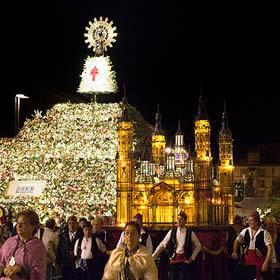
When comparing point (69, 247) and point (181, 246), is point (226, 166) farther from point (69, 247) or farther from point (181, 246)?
point (181, 246)

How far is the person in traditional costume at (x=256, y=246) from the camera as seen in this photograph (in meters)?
12.8

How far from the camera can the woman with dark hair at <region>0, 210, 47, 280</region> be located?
23.9ft

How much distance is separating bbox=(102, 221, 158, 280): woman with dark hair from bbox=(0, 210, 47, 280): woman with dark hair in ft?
2.17

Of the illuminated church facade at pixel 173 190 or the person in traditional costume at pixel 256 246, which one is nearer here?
the person in traditional costume at pixel 256 246

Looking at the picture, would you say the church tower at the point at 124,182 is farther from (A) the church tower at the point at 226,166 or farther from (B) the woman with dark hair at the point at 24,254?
(B) the woman with dark hair at the point at 24,254

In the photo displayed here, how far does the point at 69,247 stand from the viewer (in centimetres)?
1658

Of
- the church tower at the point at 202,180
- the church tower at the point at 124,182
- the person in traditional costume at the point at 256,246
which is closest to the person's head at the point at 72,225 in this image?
the person in traditional costume at the point at 256,246

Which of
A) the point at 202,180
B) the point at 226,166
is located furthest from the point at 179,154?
the point at 202,180

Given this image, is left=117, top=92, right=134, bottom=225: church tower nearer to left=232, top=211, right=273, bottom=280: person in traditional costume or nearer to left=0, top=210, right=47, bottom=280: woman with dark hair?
left=232, top=211, right=273, bottom=280: person in traditional costume

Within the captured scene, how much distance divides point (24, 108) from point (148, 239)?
49665 mm

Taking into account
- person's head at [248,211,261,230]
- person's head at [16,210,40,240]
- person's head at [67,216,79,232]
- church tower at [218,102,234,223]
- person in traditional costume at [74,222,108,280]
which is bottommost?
person in traditional costume at [74,222,108,280]

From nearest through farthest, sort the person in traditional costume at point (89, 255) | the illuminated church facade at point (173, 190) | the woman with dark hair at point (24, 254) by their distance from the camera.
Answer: the woman with dark hair at point (24, 254) → the person in traditional costume at point (89, 255) → the illuminated church facade at point (173, 190)

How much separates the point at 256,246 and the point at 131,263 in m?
5.87

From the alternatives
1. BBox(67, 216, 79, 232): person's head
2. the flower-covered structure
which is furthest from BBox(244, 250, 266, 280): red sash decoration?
the flower-covered structure
